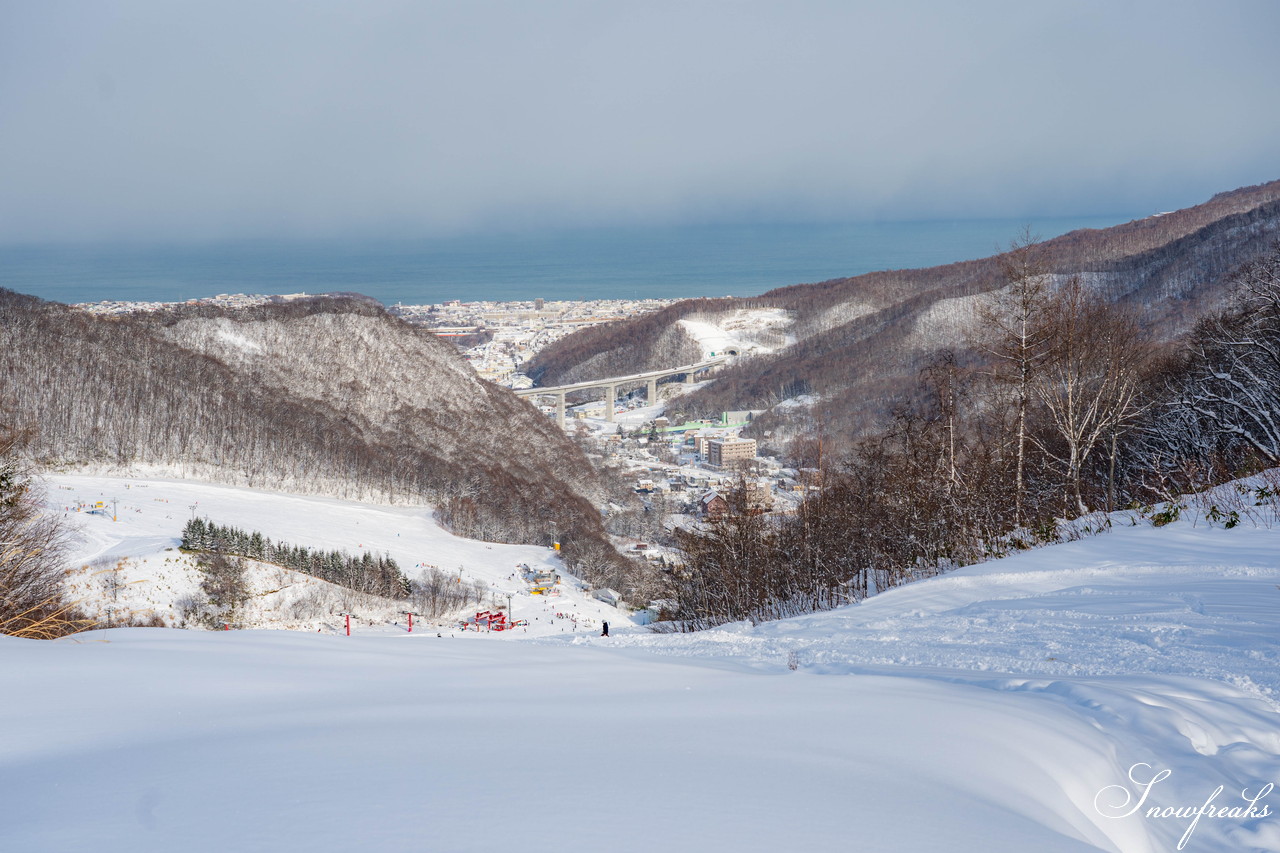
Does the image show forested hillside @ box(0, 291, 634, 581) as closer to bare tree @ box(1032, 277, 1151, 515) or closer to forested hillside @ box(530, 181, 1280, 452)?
bare tree @ box(1032, 277, 1151, 515)

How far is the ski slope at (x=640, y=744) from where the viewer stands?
1.40 m

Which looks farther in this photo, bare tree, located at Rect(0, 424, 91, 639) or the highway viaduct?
the highway viaduct

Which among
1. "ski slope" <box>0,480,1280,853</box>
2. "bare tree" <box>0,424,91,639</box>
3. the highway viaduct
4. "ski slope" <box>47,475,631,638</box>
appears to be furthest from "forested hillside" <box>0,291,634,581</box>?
"ski slope" <box>0,480,1280,853</box>

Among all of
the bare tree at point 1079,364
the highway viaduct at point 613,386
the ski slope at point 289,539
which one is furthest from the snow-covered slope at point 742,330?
the bare tree at point 1079,364

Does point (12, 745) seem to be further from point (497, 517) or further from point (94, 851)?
point (497, 517)

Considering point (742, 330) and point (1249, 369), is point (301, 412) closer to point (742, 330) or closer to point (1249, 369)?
point (1249, 369)

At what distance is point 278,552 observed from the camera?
25328 millimetres

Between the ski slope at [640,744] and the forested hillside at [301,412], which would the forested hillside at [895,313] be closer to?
the forested hillside at [301,412]

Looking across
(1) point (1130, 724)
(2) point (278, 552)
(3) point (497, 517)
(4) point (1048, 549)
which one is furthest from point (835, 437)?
(1) point (1130, 724)

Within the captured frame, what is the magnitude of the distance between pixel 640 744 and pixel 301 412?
164 ft

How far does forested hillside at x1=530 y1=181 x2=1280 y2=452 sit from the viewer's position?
66.4 m

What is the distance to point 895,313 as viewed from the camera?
3755 inches

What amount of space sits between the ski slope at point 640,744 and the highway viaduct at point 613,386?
6945 centimetres

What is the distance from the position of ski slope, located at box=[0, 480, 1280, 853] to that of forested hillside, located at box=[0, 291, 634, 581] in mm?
27666
